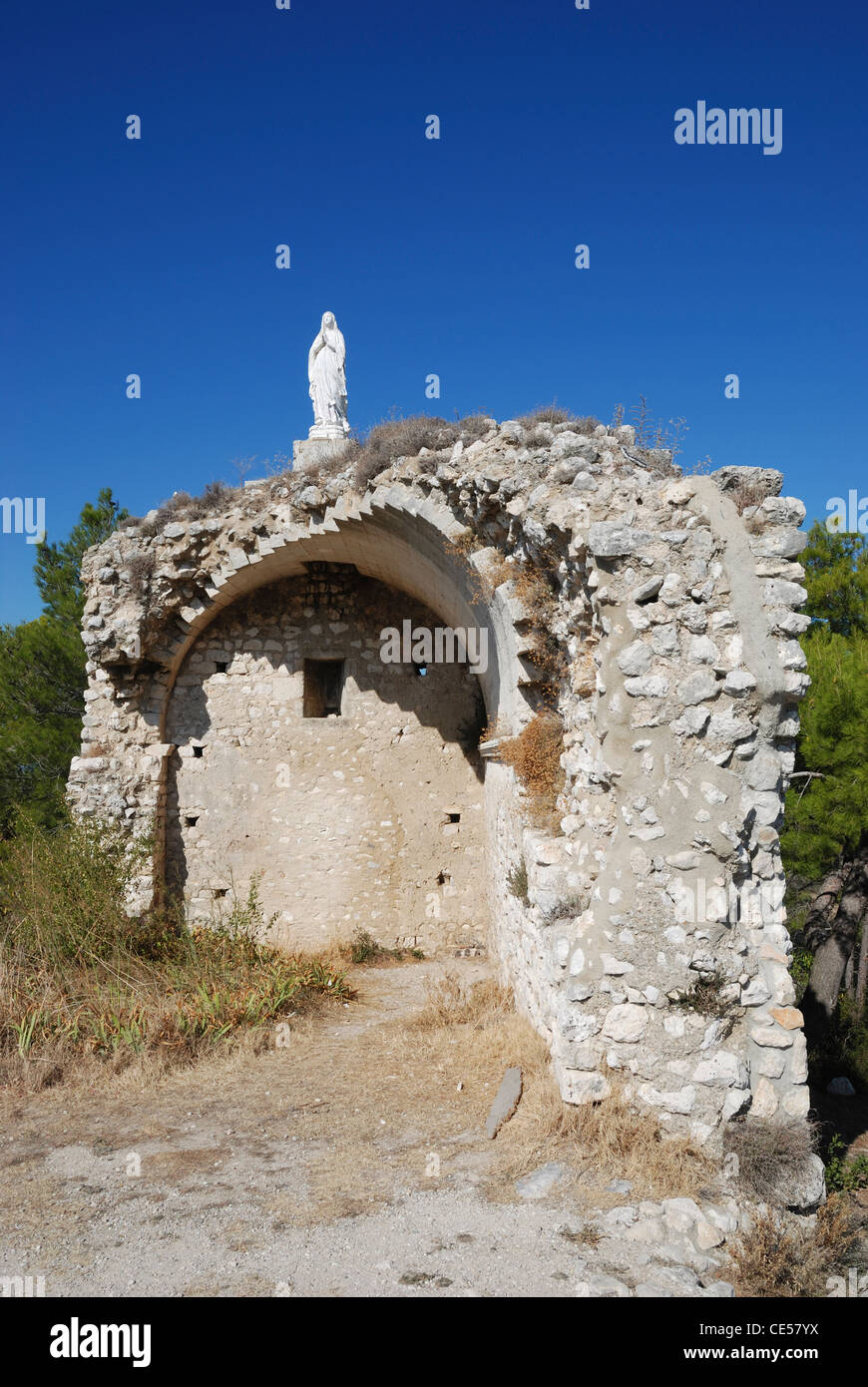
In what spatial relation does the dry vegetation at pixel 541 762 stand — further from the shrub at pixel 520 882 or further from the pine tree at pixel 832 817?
the pine tree at pixel 832 817

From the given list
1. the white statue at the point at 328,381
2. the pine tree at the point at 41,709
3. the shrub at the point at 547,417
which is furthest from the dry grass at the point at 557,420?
the pine tree at the point at 41,709

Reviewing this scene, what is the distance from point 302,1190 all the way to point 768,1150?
2471 mm

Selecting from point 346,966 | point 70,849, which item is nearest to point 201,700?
point 70,849

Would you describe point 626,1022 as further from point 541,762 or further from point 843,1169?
point 541,762

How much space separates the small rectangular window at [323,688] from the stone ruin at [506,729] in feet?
0.12

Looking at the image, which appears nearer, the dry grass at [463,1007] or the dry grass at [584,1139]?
the dry grass at [584,1139]

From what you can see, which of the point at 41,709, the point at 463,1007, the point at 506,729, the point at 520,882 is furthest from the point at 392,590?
Answer: the point at 41,709

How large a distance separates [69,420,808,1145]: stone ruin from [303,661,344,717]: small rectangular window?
38mm

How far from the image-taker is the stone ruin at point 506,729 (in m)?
4.84

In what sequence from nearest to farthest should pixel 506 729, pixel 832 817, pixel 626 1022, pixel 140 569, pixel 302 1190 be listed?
pixel 302 1190, pixel 626 1022, pixel 506 729, pixel 832 817, pixel 140 569

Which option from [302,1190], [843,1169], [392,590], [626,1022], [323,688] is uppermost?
[392,590]

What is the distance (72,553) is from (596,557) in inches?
464

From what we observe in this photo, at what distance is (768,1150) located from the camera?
436 centimetres
